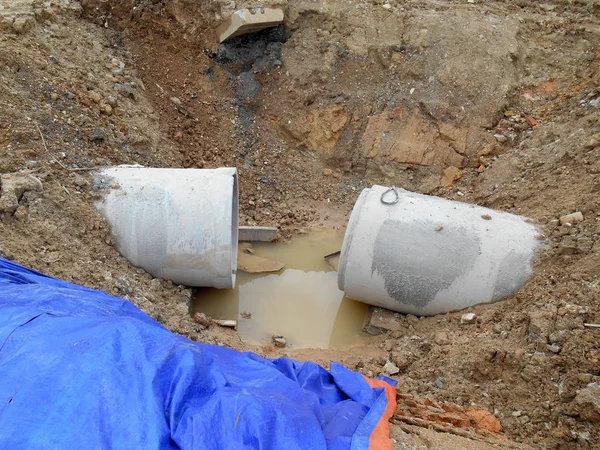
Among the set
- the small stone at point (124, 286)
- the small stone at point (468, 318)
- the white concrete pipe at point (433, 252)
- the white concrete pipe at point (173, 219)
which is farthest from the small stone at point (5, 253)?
the small stone at point (468, 318)

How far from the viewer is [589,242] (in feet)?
15.2

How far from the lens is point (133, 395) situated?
284cm

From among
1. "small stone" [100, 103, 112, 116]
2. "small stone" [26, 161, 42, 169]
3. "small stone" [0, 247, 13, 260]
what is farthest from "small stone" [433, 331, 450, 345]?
"small stone" [100, 103, 112, 116]

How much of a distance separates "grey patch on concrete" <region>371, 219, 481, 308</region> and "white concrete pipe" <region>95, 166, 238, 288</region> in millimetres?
1449

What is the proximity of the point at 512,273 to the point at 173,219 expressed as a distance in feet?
10.1

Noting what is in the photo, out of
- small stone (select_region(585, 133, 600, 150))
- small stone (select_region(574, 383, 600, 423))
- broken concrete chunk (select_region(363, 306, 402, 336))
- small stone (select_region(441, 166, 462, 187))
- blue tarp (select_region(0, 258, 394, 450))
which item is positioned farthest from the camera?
small stone (select_region(441, 166, 462, 187))

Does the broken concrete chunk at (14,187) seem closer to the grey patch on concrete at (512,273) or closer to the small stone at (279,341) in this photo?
the small stone at (279,341)

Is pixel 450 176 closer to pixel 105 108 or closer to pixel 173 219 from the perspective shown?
pixel 173 219

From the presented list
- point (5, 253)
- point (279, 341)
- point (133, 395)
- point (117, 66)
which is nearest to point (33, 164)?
point (5, 253)

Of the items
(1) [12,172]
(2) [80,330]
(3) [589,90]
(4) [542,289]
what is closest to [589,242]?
(4) [542,289]

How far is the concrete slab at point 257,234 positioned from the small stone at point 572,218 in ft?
9.89

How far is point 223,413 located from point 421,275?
2529mm

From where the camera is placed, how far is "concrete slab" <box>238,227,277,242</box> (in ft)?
20.6

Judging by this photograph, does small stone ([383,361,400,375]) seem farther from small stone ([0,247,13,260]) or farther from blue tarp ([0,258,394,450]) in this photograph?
small stone ([0,247,13,260])
